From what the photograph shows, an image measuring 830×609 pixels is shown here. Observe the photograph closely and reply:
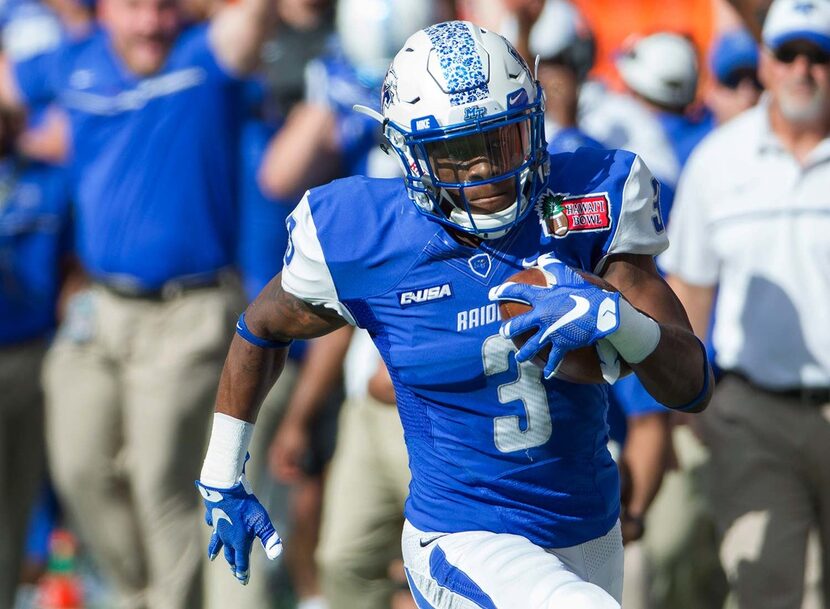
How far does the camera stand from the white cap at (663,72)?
6090 mm

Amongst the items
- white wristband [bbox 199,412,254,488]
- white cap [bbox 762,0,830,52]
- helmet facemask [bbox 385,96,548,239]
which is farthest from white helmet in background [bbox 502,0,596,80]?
white wristband [bbox 199,412,254,488]

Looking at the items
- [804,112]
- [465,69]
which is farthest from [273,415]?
[465,69]

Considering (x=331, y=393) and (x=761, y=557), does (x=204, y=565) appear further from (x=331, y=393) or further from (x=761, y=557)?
(x=761, y=557)

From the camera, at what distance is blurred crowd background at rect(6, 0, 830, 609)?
4.93 meters

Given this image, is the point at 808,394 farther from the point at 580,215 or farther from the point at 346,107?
the point at 346,107

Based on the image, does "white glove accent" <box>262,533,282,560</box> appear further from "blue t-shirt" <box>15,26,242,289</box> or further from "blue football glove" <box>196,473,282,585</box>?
"blue t-shirt" <box>15,26,242,289</box>

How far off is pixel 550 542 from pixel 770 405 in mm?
1293

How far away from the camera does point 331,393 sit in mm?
5910

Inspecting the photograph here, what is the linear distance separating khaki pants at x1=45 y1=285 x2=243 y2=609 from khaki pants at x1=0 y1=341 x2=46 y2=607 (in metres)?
0.29

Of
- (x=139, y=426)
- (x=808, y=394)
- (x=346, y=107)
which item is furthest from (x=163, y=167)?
(x=808, y=394)

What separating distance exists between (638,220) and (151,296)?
2.51 meters

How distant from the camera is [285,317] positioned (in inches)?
146

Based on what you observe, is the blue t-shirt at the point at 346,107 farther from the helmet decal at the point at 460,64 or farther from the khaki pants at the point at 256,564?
the helmet decal at the point at 460,64

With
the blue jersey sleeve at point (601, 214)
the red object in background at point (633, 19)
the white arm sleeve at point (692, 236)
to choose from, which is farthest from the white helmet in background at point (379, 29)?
the red object in background at point (633, 19)
